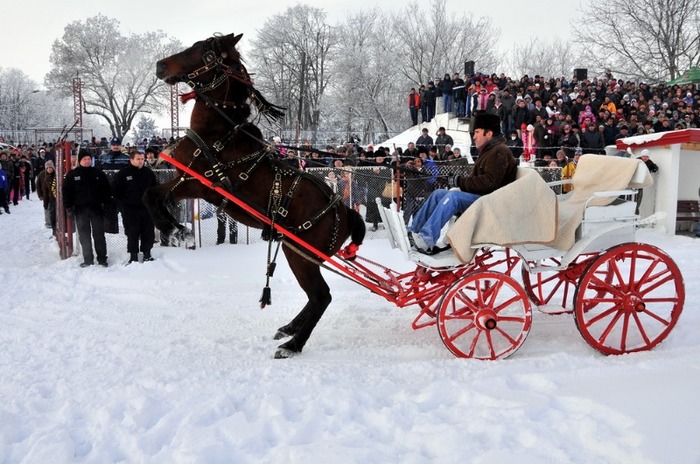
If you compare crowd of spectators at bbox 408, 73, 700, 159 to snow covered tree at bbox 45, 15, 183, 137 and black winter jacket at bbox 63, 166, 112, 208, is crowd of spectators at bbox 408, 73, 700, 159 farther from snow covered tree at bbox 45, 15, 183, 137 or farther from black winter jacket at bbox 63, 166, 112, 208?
snow covered tree at bbox 45, 15, 183, 137

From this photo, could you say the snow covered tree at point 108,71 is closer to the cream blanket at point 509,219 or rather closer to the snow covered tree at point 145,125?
the snow covered tree at point 145,125

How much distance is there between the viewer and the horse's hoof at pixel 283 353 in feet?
15.5

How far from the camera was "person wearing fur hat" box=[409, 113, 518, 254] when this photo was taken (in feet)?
15.5

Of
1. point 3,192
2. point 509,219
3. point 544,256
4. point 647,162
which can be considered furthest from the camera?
point 3,192

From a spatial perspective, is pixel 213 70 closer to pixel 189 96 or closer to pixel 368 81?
pixel 189 96

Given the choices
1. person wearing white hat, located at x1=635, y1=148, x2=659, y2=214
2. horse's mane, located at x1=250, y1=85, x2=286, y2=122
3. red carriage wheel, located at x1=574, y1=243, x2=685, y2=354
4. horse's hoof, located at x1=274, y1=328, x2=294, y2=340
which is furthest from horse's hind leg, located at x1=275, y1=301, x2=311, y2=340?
person wearing white hat, located at x1=635, y1=148, x2=659, y2=214

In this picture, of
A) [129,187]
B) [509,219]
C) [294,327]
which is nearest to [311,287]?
[294,327]

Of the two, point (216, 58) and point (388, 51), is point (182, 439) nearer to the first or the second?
point (216, 58)

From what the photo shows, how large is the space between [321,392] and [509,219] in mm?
1997

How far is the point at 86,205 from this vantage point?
877 cm

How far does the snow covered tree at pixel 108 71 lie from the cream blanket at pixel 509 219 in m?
47.1

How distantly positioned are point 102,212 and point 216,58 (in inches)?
201

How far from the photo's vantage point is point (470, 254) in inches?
180

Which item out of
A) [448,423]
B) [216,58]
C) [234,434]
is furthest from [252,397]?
[216,58]
